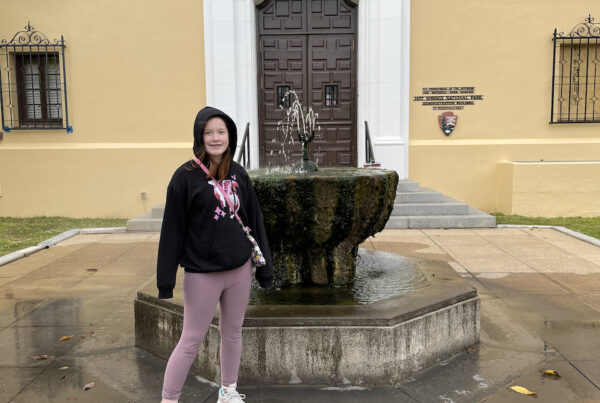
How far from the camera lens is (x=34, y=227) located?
9.59 m

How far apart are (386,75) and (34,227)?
702 centimetres

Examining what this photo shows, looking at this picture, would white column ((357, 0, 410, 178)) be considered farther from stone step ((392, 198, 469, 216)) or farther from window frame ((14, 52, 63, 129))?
window frame ((14, 52, 63, 129))

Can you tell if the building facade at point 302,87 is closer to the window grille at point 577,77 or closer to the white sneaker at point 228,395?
the window grille at point 577,77

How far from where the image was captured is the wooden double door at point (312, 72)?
428 inches

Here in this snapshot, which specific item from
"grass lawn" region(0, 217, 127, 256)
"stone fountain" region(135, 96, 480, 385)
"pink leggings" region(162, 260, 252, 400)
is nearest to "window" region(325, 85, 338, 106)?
"grass lawn" region(0, 217, 127, 256)

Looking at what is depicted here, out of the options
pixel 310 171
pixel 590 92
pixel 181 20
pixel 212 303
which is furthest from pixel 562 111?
pixel 212 303

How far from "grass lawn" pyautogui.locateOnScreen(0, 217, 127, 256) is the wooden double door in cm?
350

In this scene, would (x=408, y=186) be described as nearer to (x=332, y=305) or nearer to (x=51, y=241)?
(x=51, y=241)

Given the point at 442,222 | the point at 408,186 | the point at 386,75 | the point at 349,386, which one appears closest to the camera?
the point at 349,386

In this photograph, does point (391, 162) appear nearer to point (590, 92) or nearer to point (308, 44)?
point (308, 44)

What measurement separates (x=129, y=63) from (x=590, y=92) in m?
9.23

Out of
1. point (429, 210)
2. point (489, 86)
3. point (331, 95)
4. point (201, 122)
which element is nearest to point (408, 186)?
point (429, 210)

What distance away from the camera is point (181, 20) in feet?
35.2

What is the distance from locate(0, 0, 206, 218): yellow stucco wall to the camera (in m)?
10.8
